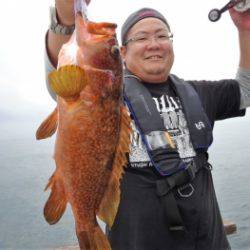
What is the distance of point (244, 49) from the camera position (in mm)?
3938

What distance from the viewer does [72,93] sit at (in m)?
1.91

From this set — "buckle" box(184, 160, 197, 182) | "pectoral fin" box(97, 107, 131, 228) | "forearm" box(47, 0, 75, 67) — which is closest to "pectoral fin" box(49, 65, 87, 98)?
"pectoral fin" box(97, 107, 131, 228)

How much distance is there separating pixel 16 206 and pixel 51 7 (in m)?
24.5

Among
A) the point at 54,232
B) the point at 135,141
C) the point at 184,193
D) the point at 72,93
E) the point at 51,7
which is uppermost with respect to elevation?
the point at 51,7

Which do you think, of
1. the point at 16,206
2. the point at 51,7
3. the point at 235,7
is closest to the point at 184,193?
the point at 51,7

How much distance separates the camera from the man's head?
3.51m

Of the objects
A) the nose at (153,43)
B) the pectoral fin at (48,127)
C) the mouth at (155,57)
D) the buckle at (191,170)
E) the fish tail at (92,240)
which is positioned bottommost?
the buckle at (191,170)

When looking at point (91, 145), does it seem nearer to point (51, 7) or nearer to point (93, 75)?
point (93, 75)

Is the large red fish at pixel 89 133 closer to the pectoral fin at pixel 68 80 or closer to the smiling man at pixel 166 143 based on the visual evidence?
the pectoral fin at pixel 68 80

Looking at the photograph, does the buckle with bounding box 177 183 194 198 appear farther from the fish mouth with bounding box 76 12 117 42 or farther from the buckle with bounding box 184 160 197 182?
the fish mouth with bounding box 76 12 117 42

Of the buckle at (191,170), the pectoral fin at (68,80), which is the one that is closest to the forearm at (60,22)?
the pectoral fin at (68,80)

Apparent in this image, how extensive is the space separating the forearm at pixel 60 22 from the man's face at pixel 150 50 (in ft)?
3.67

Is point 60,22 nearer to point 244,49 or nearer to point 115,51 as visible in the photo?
point 115,51

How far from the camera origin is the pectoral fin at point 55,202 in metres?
1.98
